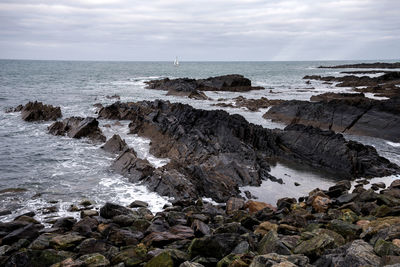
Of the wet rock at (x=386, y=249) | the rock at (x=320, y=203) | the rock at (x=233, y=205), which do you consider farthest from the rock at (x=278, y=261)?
the rock at (x=320, y=203)

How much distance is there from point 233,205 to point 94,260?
690 cm

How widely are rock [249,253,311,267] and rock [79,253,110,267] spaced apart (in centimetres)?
391

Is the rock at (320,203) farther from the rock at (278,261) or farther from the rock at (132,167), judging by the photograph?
the rock at (132,167)

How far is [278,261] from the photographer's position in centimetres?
721

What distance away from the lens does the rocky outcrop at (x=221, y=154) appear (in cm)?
1619

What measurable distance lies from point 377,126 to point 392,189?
47.5 ft

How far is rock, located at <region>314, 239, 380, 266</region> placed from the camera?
22.8ft

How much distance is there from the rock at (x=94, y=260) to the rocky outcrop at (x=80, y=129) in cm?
1713

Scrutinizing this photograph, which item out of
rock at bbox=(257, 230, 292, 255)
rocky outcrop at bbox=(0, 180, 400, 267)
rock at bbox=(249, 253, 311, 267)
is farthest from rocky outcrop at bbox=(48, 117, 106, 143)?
rock at bbox=(249, 253, 311, 267)

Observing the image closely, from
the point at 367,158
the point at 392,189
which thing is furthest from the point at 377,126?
the point at 392,189

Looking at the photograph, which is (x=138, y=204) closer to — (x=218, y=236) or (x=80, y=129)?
(x=218, y=236)

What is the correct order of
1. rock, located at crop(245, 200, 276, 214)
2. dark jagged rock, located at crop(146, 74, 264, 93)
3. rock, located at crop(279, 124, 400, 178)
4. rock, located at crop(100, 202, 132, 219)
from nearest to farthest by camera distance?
rock, located at crop(100, 202, 132, 219) → rock, located at crop(245, 200, 276, 214) → rock, located at crop(279, 124, 400, 178) → dark jagged rock, located at crop(146, 74, 264, 93)

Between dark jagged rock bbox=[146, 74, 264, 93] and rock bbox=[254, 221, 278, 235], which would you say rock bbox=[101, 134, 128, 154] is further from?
dark jagged rock bbox=[146, 74, 264, 93]

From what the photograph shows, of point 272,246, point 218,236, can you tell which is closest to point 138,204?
point 218,236
